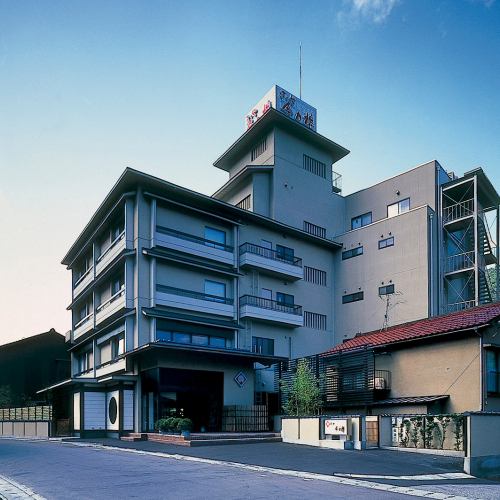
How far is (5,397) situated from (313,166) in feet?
113

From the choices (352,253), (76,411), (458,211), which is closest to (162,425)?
(76,411)

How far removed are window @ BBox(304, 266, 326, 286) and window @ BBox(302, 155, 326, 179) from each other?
854 cm

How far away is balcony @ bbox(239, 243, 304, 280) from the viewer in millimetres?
39188

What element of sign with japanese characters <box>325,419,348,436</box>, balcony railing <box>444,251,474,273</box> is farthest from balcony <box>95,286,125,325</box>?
balcony railing <box>444,251,474,273</box>

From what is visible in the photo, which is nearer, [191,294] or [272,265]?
[191,294]

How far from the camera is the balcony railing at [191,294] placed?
33.8m

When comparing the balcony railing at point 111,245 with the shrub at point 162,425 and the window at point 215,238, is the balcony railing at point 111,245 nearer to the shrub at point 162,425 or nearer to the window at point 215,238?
the window at point 215,238

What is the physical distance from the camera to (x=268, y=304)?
40312 millimetres

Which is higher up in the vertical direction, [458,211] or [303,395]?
[458,211]

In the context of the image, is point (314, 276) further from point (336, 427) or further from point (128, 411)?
point (336, 427)

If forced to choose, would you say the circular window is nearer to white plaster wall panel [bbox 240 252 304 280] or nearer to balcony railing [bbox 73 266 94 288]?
Result: balcony railing [bbox 73 266 94 288]

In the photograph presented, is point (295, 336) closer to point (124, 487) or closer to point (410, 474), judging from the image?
point (410, 474)

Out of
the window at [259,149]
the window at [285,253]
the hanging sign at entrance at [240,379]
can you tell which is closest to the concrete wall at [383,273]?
the window at [285,253]

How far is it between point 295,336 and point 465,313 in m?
17.6
